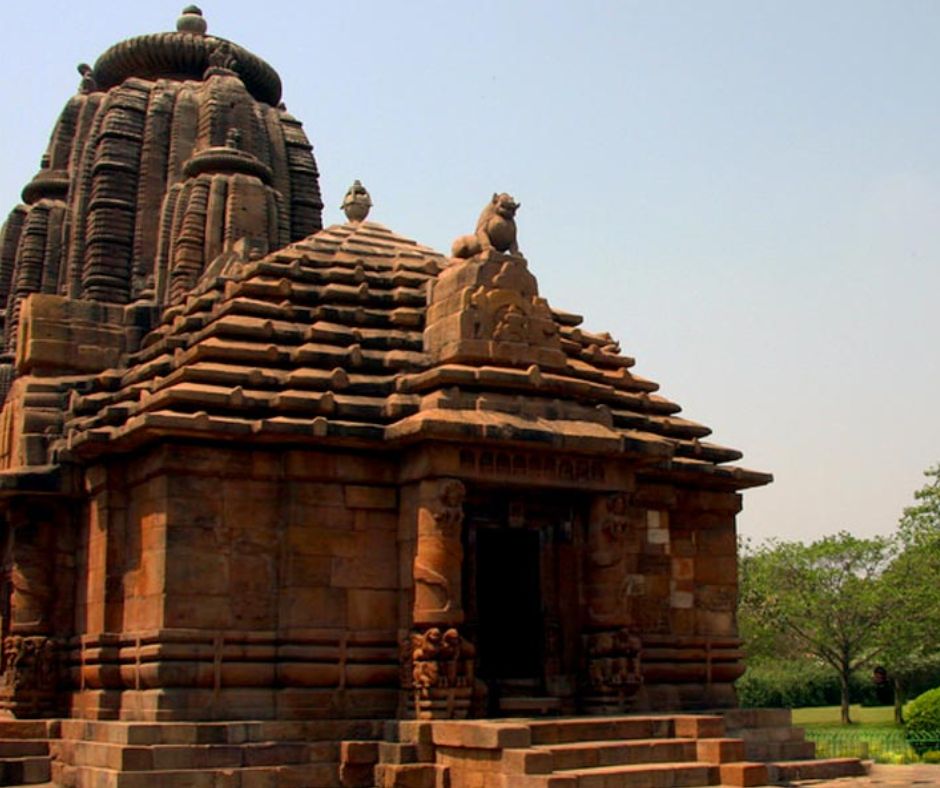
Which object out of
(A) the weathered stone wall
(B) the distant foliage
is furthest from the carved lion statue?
(B) the distant foliage

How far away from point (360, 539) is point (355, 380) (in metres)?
1.95

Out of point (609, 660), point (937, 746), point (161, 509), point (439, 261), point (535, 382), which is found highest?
point (439, 261)

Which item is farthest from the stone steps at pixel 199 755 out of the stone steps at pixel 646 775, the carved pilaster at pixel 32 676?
the stone steps at pixel 646 775

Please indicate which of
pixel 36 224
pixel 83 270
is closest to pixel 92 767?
pixel 83 270

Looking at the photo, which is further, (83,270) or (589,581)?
(83,270)

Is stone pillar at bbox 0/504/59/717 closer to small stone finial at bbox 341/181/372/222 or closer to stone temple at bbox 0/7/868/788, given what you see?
stone temple at bbox 0/7/868/788

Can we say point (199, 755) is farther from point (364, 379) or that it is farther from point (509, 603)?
point (364, 379)

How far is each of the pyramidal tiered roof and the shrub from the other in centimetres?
978

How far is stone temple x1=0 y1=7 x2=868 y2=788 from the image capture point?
14836 mm

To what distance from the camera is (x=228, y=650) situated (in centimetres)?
1509

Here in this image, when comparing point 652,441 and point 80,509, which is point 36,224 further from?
point 652,441

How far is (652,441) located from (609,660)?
2.68 metres

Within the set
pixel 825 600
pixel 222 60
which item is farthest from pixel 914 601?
Answer: pixel 222 60

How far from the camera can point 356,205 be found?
67.7ft
